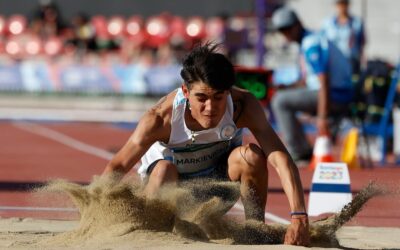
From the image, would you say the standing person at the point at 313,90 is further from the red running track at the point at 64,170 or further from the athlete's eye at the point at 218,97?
the athlete's eye at the point at 218,97

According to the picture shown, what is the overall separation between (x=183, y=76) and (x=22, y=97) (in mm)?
18327

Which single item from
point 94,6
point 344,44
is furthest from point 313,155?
point 94,6

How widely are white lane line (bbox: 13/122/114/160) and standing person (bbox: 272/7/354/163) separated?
2.39 meters

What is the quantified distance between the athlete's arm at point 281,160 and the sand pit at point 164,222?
126 mm

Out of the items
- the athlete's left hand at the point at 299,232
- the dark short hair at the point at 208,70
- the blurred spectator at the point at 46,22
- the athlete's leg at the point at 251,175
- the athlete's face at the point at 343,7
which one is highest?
the dark short hair at the point at 208,70

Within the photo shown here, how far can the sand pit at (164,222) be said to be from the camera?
5789 mm

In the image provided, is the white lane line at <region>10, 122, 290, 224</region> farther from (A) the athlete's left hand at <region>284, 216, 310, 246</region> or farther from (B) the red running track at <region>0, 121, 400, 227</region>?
(A) the athlete's left hand at <region>284, 216, 310, 246</region>

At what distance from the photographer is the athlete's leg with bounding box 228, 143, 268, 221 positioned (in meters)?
6.07

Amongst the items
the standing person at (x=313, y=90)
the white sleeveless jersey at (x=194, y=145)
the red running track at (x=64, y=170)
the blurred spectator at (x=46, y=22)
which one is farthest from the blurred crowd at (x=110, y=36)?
the white sleeveless jersey at (x=194, y=145)

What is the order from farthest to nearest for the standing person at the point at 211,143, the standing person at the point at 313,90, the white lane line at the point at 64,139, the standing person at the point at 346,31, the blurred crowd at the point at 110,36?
A: 1. the blurred crowd at the point at 110,36
2. the standing person at the point at 346,31
3. the white lane line at the point at 64,139
4. the standing person at the point at 313,90
5. the standing person at the point at 211,143

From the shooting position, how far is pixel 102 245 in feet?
18.5

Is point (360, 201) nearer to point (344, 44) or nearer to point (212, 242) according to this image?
point (212, 242)

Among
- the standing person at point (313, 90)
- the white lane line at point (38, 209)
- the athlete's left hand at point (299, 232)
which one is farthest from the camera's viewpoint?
the standing person at point (313, 90)

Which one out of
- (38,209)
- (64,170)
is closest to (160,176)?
(38,209)
